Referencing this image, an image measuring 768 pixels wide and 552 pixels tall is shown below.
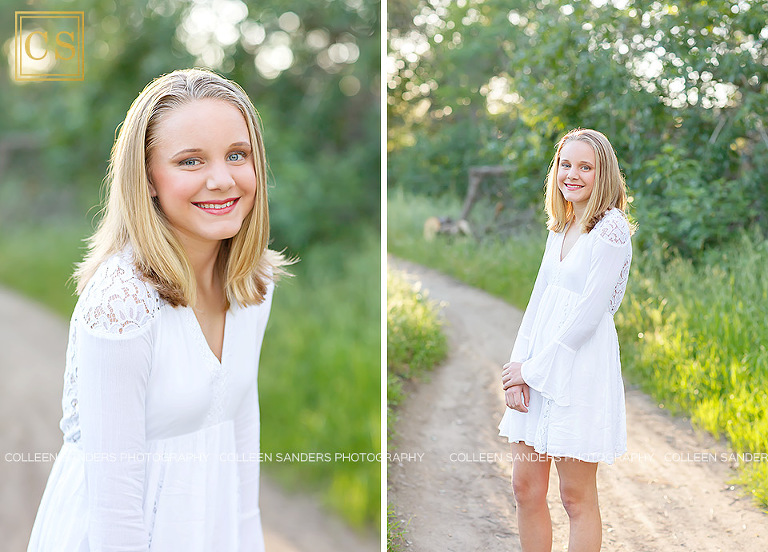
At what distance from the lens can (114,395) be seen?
3.71ft

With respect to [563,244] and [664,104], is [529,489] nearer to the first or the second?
[563,244]

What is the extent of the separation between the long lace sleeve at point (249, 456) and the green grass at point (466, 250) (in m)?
0.74

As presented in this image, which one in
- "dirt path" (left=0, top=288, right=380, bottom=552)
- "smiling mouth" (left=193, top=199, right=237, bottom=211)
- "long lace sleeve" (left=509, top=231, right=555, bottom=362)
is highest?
"smiling mouth" (left=193, top=199, right=237, bottom=211)

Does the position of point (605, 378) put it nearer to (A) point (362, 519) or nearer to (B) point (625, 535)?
(B) point (625, 535)

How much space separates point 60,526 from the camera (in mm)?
1288

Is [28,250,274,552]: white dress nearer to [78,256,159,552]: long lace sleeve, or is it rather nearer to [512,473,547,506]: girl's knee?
[78,256,159,552]: long lace sleeve

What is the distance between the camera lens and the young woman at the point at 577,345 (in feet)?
5.07

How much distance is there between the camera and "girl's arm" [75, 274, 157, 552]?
112 centimetres

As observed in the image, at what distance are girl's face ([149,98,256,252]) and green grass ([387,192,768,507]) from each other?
87 centimetres

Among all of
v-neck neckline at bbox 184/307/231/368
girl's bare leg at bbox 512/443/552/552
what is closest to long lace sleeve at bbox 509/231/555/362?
girl's bare leg at bbox 512/443/552/552

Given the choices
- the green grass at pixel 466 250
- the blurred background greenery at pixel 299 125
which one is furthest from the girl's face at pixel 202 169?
the blurred background greenery at pixel 299 125

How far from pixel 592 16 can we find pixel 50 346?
15.0ft

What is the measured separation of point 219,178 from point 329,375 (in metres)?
2.59

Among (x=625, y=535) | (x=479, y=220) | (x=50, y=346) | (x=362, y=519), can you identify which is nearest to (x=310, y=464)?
(x=362, y=519)
